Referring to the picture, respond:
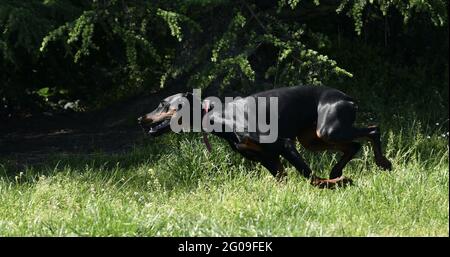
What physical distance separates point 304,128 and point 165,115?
1.17 meters

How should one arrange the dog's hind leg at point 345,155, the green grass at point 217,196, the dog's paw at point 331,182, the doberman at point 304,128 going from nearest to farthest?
the green grass at point 217,196, the dog's paw at point 331,182, the doberman at point 304,128, the dog's hind leg at point 345,155

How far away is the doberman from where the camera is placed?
6457 mm

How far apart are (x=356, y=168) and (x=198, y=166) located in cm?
146

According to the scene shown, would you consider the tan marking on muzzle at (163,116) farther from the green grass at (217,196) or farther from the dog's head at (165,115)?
the green grass at (217,196)

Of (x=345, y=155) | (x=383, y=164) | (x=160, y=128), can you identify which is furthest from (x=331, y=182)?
(x=160, y=128)

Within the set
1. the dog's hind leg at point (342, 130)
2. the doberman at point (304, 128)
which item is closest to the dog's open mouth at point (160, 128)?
the doberman at point (304, 128)

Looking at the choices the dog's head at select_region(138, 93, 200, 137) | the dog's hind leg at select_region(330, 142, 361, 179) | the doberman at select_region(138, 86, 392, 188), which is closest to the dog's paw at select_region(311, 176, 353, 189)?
the doberman at select_region(138, 86, 392, 188)

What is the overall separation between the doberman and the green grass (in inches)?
7.4

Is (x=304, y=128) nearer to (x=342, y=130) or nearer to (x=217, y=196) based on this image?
(x=342, y=130)

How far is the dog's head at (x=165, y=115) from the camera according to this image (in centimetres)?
650

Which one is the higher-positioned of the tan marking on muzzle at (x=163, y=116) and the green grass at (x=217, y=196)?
the tan marking on muzzle at (x=163, y=116)

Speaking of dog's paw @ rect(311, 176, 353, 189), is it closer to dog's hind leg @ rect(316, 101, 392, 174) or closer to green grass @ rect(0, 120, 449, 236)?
green grass @ rect(0, 120, 449, 236)

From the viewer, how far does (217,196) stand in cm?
648

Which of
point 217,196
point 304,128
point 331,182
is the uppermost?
point 304,128
